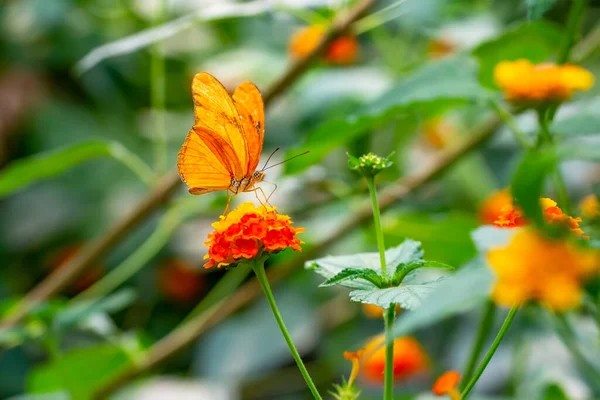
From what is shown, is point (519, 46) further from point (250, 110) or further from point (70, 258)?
point (70, 258)

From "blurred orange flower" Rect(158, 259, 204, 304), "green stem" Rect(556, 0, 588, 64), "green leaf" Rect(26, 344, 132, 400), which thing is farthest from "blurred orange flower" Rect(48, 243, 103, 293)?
"green stem" Rect(556, 0, 588, 64)

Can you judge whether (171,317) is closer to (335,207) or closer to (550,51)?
(335,207)

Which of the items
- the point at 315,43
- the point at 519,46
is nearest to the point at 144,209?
the point at 315,43

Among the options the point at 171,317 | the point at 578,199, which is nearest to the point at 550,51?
the point at 578,199

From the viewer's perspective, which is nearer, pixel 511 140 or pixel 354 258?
pixel 354 258

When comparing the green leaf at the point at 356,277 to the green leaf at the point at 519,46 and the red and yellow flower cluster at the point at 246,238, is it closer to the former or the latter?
the red and yellow flower cluster at the point at 246,238

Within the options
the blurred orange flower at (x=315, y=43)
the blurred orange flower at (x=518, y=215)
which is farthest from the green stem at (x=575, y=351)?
the blurred orange flower at (x=315, y=43)
